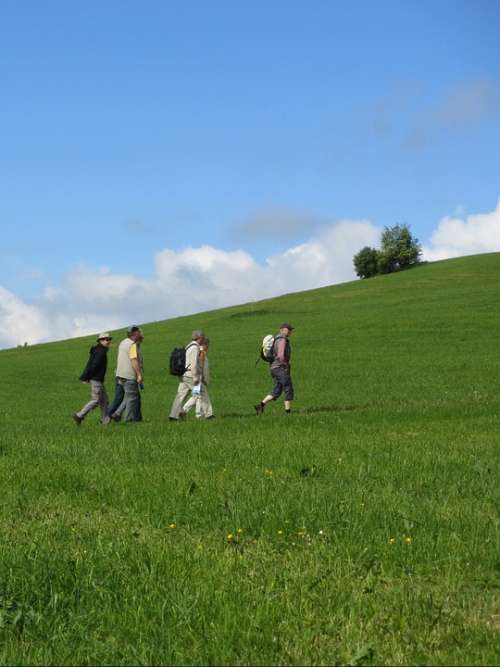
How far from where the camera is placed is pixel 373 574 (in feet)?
19.4

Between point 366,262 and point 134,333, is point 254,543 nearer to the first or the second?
point 134,333

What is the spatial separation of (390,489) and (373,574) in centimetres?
268

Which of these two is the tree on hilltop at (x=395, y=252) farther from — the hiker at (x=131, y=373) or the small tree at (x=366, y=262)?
the hiker at (x=131, y=373)

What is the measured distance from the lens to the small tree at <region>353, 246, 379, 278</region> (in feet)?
379

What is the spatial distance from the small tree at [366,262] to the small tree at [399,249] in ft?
5.56

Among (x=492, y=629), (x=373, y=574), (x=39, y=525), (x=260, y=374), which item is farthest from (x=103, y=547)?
(x=260, y=374)

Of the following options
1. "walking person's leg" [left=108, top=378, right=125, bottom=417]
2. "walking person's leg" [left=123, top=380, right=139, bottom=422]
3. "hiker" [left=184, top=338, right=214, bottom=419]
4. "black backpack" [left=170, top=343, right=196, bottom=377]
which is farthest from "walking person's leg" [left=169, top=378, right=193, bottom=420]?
"walking person's leg" [left=123, top=380, right=139, bottom=422]

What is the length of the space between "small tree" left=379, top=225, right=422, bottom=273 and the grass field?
3794 inches

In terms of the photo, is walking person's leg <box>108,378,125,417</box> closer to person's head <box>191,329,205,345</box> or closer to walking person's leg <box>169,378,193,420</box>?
walking person's leg <box>169,378,193,420</box>

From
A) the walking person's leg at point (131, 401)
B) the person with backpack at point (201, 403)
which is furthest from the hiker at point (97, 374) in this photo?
the person with backpack at point (201, 403)

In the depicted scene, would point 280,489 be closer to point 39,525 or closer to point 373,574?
point 39,525

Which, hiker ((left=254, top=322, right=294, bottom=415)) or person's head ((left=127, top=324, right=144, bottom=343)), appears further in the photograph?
hiker ((left=254, top=322, right=294, bottom=415))

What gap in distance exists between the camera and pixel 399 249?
113 m

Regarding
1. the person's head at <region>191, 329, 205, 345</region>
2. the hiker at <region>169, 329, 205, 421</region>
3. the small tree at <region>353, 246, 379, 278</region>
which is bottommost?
the hiker at <region>169, 329, 205, 421</region>
